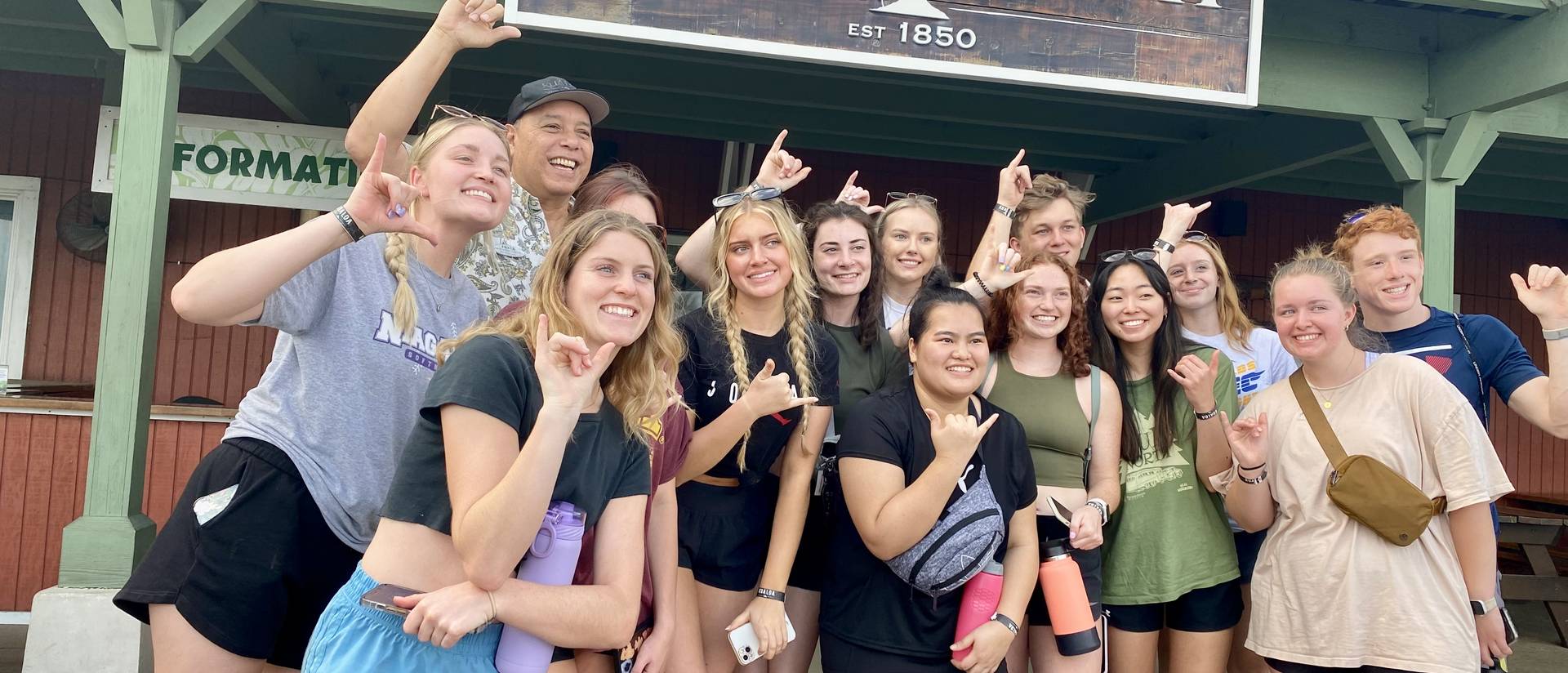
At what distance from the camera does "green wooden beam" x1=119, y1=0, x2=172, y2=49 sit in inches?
154

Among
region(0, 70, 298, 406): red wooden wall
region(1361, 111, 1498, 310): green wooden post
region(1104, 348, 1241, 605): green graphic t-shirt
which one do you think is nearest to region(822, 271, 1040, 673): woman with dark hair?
region(1104, 348, 1241, 605): green graphic t-shirt

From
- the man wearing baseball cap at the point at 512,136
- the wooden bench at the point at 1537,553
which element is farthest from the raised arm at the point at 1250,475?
the wooden bench at the point at 1537,553

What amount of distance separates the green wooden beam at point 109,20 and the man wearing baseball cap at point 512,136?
202 centimetres

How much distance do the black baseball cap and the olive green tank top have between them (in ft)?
4.99

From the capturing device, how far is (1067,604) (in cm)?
260

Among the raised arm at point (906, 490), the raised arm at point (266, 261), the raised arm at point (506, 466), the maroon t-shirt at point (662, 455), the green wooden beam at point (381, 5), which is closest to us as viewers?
the raised arm at point (506, 466)

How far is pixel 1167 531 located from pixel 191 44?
423cm

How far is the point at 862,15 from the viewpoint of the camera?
14.0 feet

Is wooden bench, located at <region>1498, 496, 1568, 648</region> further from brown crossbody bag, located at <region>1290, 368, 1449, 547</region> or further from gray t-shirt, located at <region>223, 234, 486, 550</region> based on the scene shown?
gray t-shirt, located at <region>223, 234, 486, 550</region>

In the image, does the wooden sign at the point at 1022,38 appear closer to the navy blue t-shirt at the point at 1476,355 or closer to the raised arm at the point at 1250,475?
the navy blue t-shirt at the point at 1476,355

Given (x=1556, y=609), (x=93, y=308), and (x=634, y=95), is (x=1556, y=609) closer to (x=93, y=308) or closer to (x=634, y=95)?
(x=634, y=95)

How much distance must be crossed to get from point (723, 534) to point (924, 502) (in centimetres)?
59

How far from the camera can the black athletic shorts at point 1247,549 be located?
3072 mm

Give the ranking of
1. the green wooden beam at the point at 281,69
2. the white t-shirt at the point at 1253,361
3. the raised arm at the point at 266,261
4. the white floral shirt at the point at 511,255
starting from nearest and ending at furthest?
the raised arm at the point at 266,261 → the white floral shirt at the point at 511,255 → the white t-shirt at the point at 1253,361 → the green wooden beam at the point at 281,69
